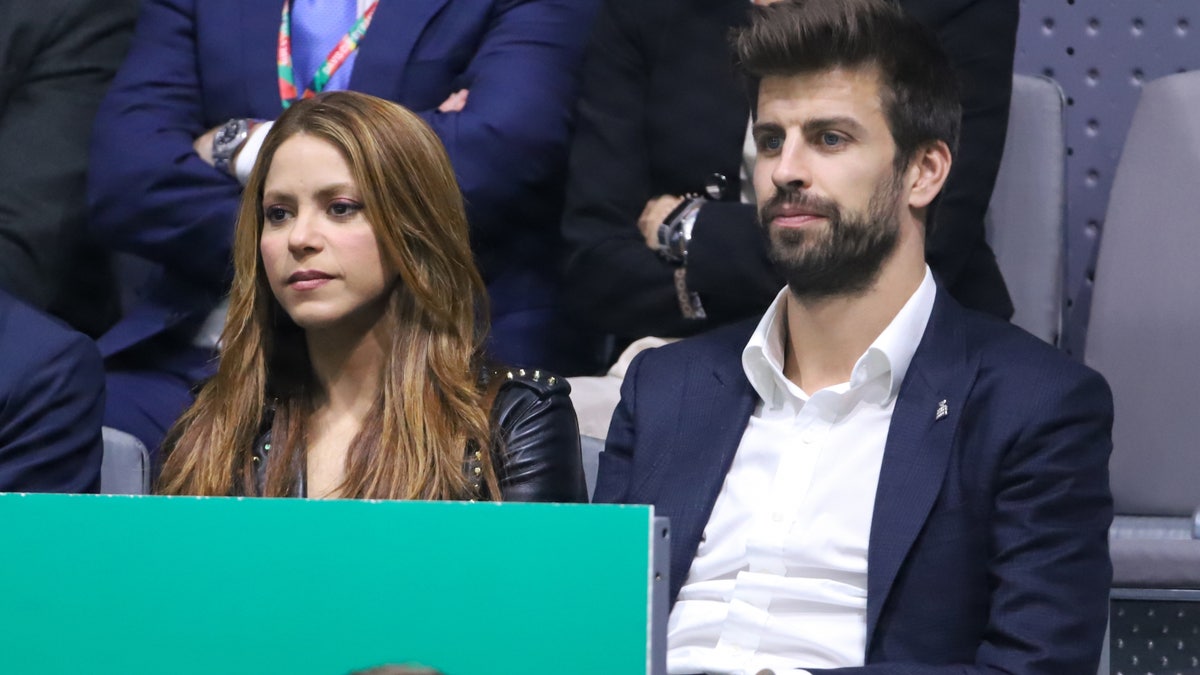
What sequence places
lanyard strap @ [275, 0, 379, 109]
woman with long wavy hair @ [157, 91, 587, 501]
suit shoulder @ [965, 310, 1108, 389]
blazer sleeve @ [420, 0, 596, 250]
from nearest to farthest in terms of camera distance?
suit shoulder @ [965, 310, 1108, 389]
woman with long wavy hair @ [157, 91, 587, 501]
blazer sleeve @ [420, 0, 596, 250]
lanyard strap @ [275, 0, 379, 109]

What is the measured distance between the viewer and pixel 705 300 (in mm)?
2492

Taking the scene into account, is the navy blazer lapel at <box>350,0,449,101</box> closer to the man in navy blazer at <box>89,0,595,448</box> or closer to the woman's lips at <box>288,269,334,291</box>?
the man in navy blazer at <box>89,0,595,448</box>

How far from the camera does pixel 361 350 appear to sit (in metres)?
2.07

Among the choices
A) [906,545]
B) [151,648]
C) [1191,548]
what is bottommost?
[1191,548]

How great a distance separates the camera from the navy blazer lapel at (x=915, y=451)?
5.55ft

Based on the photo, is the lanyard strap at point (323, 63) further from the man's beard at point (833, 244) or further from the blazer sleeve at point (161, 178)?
the man's beard at point (833, 244)

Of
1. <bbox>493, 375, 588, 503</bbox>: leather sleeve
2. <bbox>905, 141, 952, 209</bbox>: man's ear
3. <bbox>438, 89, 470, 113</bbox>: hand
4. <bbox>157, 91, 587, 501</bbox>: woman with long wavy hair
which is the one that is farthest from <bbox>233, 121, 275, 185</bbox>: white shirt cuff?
<bbox>905, 141, 952, 209</bbox>: man's ear

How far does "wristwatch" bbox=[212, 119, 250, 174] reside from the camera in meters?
2.64

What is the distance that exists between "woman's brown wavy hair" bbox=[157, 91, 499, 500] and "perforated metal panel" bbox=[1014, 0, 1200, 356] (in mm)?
1217

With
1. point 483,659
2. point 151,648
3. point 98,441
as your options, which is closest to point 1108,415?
point 483,659

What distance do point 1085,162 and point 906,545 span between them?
138 centimetres

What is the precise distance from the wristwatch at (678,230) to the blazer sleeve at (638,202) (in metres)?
0.02

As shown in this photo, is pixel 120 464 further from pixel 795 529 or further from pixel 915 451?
pixel 915 451

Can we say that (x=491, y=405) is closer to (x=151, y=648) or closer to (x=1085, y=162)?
(x=151, y=648)
